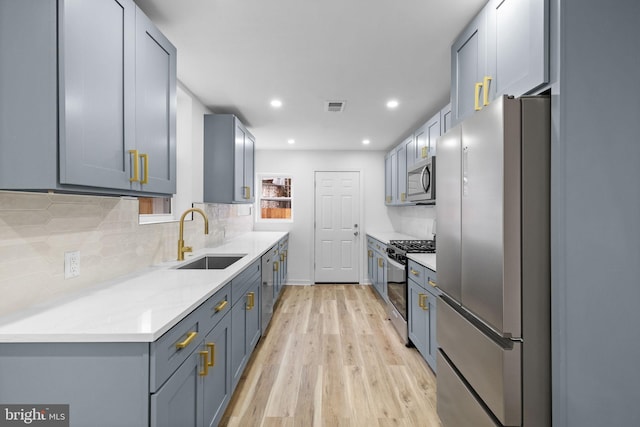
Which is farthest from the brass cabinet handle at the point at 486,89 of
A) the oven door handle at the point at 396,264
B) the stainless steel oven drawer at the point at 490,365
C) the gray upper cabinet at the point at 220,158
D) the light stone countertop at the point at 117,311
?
the gray upper cabinet at the point at 220,158

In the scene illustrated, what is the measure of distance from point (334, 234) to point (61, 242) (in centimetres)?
454

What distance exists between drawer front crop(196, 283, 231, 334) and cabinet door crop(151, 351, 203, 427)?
150mm

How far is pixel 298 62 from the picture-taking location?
7.74ft

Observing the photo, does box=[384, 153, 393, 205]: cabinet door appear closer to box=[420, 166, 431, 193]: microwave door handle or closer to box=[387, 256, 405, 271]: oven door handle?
box=[387, 256, 405, 271]: oven door handle

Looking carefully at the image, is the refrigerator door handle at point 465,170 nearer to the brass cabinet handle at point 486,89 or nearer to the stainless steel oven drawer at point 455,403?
the brass cabinet handle at point 486,89

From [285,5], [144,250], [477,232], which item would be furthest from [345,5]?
[144,250]

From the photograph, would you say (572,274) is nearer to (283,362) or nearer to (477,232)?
(477,232)

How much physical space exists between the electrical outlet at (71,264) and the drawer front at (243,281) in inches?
31.3

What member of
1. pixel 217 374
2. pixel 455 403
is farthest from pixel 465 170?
pixel 217 374

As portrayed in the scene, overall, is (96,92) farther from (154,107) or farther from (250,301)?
(250,301)

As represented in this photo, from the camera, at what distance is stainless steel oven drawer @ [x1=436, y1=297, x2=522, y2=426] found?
4.01ft

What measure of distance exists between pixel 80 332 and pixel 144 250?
4.02 ft

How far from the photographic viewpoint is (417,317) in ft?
8.98

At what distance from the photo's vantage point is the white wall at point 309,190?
224 inches
